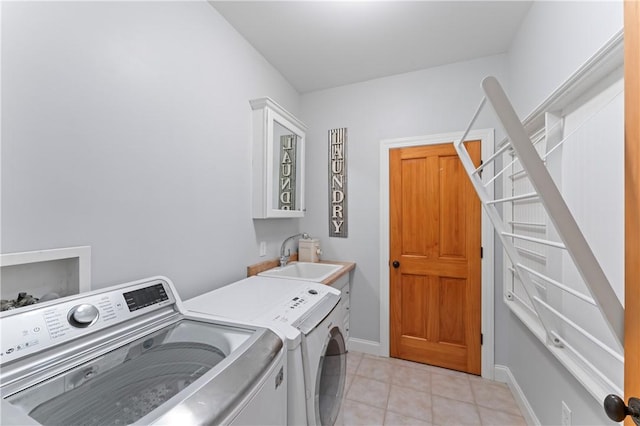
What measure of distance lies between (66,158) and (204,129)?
2.59 ft

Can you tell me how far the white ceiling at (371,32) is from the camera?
1778 millimetres

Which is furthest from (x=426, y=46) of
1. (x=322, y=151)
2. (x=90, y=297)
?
(x=90, y=297)

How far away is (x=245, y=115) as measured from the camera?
209 centimetres

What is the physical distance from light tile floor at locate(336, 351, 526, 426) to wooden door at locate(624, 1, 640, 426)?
4.87ft

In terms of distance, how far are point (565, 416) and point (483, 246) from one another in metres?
1.24

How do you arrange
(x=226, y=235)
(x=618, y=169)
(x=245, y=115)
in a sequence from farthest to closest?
(x=245, y=115) < (x=226, y=235) < (x=618, y=169)

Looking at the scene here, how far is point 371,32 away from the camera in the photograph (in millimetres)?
2027

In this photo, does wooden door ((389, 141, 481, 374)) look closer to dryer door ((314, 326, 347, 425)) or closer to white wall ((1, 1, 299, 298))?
dryer door ((314, 326, 347, 425))

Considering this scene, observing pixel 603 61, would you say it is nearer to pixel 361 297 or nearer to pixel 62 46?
pixel 62 46

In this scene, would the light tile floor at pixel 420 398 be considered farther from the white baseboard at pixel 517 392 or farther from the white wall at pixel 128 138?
the white wall at pixel 128 138

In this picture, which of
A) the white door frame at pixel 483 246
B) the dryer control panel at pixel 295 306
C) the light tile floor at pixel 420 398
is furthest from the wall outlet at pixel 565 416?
the dryer control panel at pixel 295 306

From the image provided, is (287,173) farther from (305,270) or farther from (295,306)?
(295,306)

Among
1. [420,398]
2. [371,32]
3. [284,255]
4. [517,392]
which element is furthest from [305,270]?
[371,32]

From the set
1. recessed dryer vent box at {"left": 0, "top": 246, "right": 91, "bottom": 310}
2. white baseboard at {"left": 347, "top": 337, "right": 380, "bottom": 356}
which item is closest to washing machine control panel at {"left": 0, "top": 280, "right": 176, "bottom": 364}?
recessed dryer vent box at {"left": 0, "top": 246, "right": 91, "bottom": 310}
